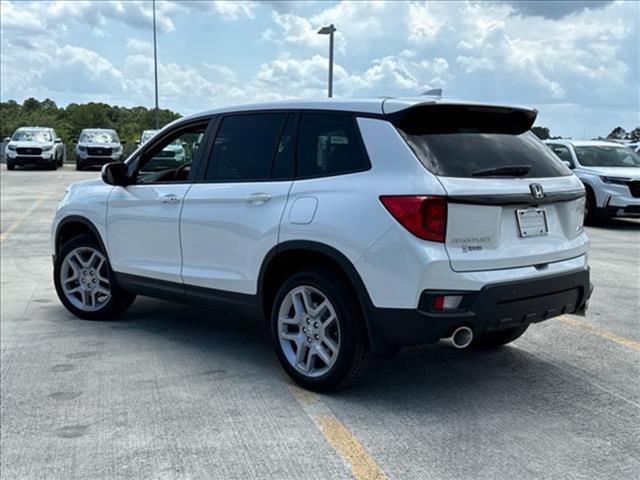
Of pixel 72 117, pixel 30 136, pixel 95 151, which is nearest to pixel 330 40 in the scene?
pixel 95 151

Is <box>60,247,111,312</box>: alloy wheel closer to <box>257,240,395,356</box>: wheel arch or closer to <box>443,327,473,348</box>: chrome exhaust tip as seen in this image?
<box>257,240,395,356</box>: wheel arch

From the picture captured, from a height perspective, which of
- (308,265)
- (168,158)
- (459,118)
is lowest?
(308,265)

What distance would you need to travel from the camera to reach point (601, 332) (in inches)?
214

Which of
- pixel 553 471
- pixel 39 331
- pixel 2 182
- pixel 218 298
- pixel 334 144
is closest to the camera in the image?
pixel 553 471

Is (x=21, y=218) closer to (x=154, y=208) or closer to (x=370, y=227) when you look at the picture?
(x=154, y=208)

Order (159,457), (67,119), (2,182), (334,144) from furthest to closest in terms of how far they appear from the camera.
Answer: (67,119), (2,182), (334,144), (159,457)

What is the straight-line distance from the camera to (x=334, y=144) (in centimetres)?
420

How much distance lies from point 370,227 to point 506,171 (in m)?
0.87

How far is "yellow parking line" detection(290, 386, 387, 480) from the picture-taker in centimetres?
322

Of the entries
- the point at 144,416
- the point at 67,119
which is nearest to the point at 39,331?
the point at 144,416

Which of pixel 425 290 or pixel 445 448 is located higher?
pixel 425 290

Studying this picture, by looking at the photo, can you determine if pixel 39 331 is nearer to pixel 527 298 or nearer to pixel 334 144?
pixel 334 144

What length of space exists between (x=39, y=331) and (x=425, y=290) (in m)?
3.71

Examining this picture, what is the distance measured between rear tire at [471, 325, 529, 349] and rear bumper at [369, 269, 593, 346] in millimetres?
1002
